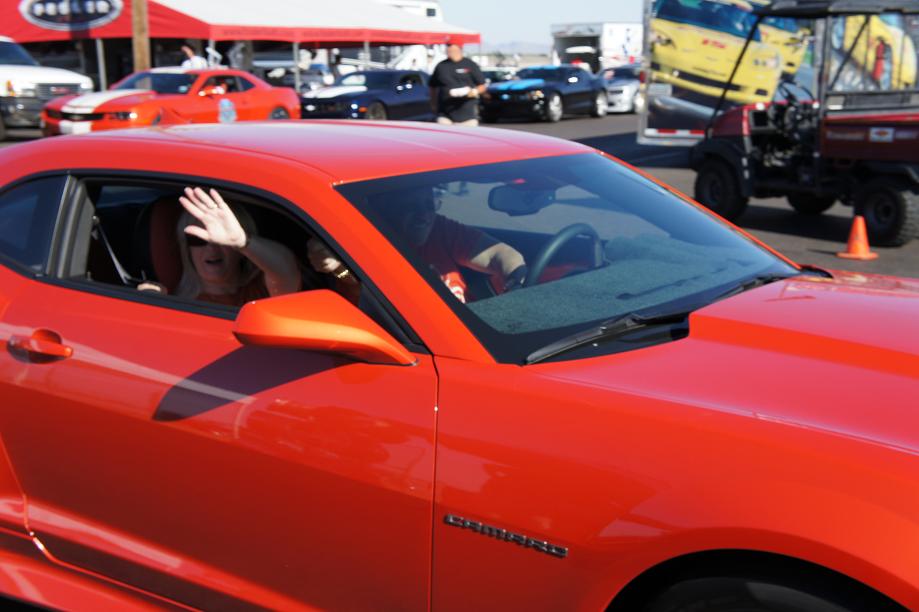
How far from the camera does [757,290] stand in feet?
9.14

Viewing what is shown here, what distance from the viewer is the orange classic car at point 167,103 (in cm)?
1733

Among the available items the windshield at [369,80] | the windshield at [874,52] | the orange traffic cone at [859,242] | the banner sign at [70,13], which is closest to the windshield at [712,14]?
the windshield at [874,52]

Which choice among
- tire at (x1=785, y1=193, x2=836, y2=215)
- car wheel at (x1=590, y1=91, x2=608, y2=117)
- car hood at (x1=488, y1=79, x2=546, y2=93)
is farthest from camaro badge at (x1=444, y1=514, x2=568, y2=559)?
car wheel at (x1=590, y1=91, x2=608, y2=117)

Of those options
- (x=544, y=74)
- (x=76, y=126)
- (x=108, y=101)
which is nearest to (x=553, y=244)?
(x=108, y=101)

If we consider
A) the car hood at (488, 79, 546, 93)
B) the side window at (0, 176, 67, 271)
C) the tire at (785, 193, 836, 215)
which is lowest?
the tire at (785, 193, 836, 215)

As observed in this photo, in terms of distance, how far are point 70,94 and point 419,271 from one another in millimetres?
20433

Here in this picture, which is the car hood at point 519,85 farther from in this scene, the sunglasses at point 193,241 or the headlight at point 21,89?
the sunglasses at point 193,241

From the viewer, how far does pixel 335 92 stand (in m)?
22.6

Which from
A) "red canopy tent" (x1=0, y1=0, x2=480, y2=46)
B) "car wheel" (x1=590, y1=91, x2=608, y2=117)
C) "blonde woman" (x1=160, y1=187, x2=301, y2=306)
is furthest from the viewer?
"car wheel" (x1=590, y1=91, x2=608, y2=117)

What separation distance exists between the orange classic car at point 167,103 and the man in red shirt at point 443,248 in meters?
14.8

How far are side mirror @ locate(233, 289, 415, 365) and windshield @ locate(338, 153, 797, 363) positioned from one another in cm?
20

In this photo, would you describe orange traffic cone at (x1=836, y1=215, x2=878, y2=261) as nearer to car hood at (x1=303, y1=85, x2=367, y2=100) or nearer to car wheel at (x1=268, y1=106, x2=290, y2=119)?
car wheel at (x1=268, y1=106, x2=290, y2=119)

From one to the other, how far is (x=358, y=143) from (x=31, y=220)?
0.97 m

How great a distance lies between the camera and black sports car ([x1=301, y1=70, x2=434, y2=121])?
2208 centimetres
